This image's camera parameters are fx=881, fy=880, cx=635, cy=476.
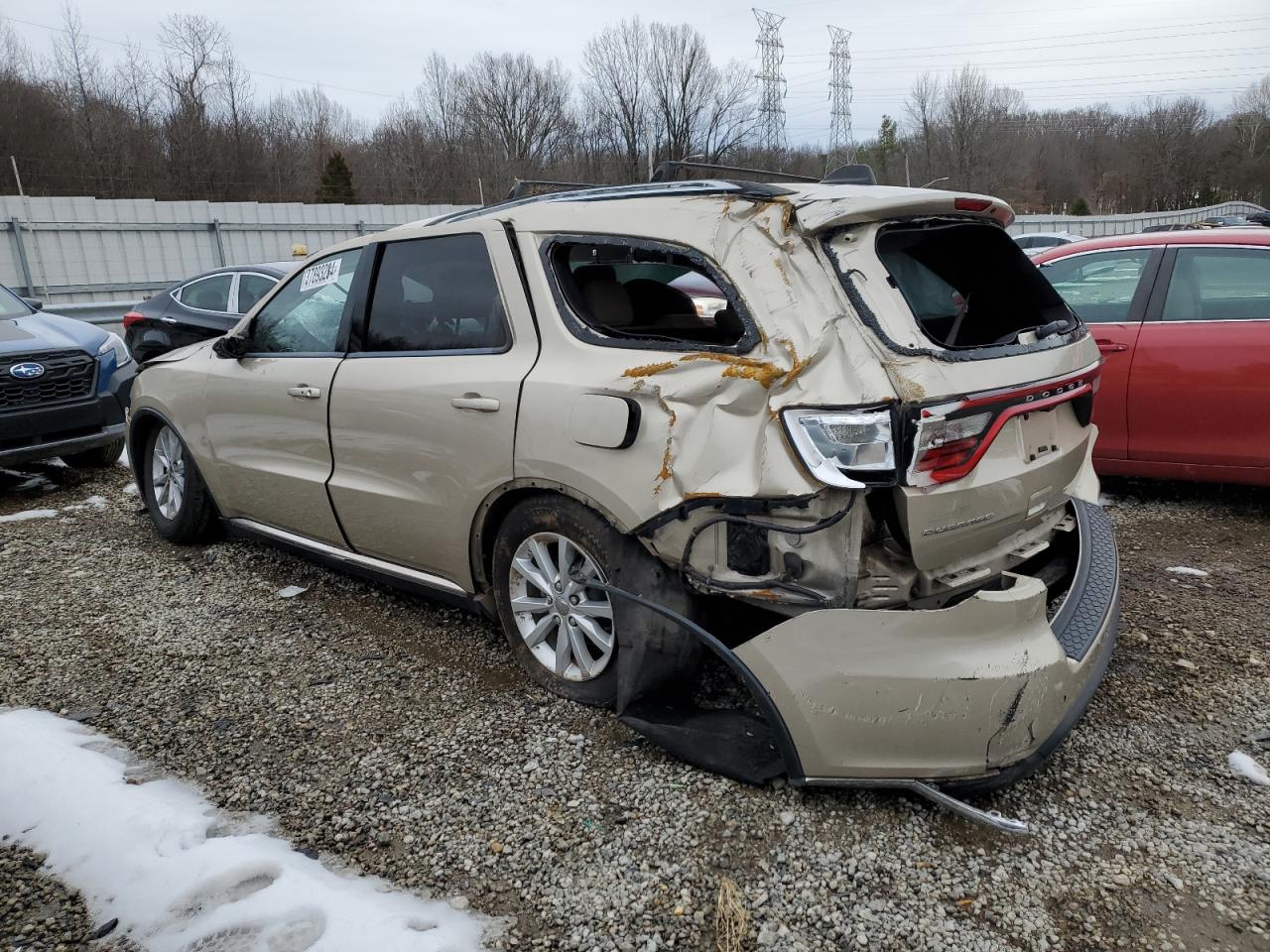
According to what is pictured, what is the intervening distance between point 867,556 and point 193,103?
43.3 metres

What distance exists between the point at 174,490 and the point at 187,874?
127 inches

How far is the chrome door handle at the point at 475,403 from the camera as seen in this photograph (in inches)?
119

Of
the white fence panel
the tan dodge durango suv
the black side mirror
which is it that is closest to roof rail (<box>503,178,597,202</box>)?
the tan dodge durango suv

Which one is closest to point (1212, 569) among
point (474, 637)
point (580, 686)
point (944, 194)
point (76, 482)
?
point (944, 194)

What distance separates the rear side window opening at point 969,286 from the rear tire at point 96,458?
6671 mm

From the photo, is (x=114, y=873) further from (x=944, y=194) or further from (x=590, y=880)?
(x=944, y=194)

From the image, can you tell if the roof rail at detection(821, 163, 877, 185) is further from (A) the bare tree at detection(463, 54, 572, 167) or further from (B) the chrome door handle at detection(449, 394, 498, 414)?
(A) the bare tree at detection(463, 54, 572, 167)

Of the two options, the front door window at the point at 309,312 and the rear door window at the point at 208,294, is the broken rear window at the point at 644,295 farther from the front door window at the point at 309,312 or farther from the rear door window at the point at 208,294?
the rear door window at the point at 208,294

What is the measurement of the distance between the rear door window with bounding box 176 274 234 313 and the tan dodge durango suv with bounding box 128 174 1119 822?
21.3 feet

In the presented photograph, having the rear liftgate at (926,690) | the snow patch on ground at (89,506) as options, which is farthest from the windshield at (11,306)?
the rear liftgate at (926,690)

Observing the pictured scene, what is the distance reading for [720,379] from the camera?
2492 millimetres

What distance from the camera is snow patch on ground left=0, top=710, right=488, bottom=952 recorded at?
6.91 ft

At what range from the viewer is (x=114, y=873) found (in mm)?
2336

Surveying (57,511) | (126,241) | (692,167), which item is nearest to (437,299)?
(692,167)
